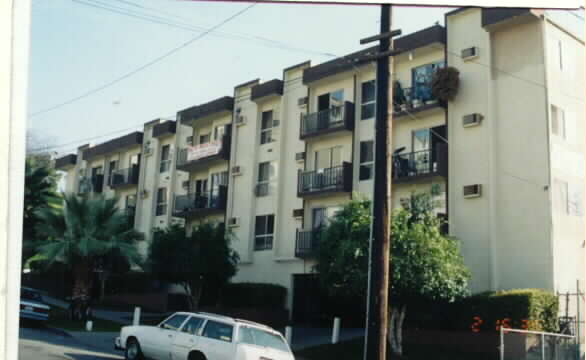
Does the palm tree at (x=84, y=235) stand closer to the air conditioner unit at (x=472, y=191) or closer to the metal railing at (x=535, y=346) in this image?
the air conditioner unit at (x=472, y=191)

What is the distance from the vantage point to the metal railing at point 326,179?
2547cm

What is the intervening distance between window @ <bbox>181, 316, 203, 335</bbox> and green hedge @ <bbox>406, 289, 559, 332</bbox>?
8942mm

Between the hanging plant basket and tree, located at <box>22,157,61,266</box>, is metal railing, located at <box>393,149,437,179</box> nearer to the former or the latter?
the hanging plant basket

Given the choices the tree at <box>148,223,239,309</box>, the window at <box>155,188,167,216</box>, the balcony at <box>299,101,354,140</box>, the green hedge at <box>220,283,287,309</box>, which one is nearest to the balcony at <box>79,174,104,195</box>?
the tree at <box>148,223,239,309</box>

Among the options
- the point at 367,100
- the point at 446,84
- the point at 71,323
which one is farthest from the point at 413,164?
the point at 71,323

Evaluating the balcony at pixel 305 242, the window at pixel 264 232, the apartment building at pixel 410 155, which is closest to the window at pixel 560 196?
the apartment building at pixel 410 155

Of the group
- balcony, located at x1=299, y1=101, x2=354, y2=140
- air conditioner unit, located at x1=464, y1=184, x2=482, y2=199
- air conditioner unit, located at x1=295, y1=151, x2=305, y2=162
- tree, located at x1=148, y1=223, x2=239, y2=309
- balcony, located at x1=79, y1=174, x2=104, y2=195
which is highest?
balcony, located at x1=299, y1=101, x2=354, y2=140

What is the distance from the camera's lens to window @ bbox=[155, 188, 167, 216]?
32.1 metres

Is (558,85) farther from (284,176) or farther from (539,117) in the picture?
(284,176)

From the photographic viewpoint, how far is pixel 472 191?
21.5 meters

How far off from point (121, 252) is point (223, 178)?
7560 millimetres

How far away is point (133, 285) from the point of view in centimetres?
2533

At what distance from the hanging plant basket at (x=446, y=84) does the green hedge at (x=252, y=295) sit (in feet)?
32.0

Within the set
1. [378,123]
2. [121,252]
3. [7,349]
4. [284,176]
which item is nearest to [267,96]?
[284,176]
